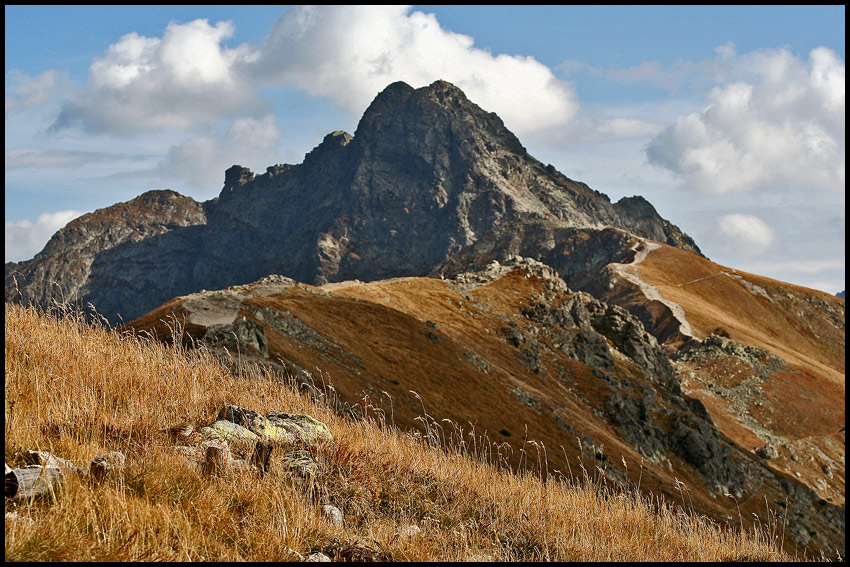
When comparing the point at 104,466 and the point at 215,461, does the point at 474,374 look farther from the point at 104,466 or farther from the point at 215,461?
the point at 104,466

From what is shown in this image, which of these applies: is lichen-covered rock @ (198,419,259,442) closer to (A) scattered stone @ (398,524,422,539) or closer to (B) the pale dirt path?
→ (A) scattered stone @ (398,524,422,539)

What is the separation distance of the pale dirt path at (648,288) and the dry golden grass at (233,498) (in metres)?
128

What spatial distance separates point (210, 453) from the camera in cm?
631

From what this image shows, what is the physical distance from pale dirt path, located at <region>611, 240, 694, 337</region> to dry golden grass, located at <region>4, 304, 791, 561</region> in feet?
422

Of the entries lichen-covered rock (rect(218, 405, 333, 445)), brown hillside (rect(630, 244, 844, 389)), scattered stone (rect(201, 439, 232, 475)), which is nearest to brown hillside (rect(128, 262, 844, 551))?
lichen-covered rock (rect(218, 405, 333, 445))

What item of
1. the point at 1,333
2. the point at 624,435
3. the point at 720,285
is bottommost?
the point at 624,435

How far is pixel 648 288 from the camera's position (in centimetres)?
15562

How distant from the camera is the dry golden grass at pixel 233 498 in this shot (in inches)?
198

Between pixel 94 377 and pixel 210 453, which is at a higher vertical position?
pixel 94 377

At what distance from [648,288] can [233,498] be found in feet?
530

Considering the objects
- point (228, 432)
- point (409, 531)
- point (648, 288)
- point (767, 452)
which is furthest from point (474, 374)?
point (648, 288)

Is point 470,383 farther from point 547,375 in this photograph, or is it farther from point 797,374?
point 797,374

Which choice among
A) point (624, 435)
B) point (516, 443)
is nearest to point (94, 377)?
point (516, 443)

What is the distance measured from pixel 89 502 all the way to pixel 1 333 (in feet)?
8.15
